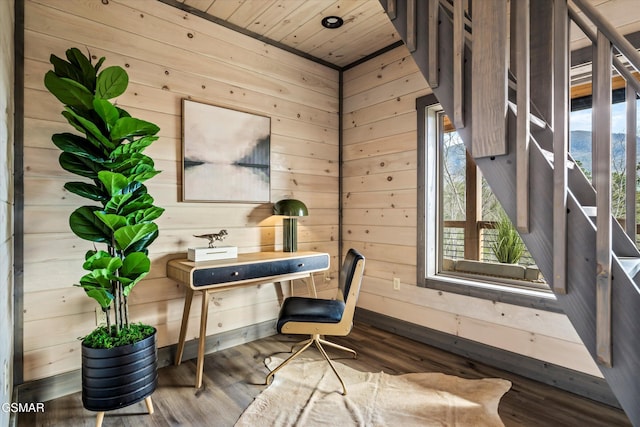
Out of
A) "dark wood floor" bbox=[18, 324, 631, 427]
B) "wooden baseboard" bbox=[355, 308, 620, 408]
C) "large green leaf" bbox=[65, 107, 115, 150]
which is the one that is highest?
"large green leaf" bbox=[65, 107, 115, 150]

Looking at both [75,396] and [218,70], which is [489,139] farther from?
[75,396]

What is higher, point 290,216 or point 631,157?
point 631,157

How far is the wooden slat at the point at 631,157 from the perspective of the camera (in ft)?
4.74

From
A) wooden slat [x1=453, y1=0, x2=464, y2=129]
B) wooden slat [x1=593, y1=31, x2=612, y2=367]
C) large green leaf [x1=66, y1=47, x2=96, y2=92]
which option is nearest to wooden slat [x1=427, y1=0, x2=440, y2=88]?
wooden slat [x1=453, y1=0, x2=464, y2=129]

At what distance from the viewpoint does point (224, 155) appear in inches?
111

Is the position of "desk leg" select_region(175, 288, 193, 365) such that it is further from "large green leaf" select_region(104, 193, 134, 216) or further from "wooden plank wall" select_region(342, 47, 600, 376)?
"wooden plank wall" select_region(342, 47, 600, 376)

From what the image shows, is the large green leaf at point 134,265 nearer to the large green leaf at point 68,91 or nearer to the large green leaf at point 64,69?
the large green leaf at point 68,91

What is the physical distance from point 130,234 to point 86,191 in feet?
1.20

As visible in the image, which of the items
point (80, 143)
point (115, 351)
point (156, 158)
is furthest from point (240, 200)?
point (115, 351)

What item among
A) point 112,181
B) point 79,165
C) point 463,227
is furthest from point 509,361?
point 79,165

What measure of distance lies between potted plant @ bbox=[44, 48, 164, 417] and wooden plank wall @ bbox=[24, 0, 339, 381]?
422mm

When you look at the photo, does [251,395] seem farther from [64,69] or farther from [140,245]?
[64,69]

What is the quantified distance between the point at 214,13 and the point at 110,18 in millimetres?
758

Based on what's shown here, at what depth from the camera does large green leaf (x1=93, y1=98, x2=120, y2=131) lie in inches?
66.9
